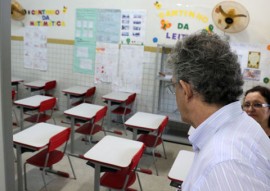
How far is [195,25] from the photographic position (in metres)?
4.60

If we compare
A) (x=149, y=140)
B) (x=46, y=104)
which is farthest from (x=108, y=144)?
(x=46, y=104)

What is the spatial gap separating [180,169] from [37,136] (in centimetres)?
157

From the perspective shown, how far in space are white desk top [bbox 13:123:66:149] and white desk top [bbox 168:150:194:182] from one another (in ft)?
4.36

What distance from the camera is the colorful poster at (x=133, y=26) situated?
489cm

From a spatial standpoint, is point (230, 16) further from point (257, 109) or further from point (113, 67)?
point (257, 109)

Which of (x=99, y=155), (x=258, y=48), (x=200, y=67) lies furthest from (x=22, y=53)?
(x=200, y=67)

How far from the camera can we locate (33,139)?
2.83 m

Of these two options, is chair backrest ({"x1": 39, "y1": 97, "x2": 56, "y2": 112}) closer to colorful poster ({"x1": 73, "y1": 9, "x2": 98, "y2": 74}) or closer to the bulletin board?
colorful poster ({"x1": 73, "y1": 9, "x2": 98, "y2": 74})

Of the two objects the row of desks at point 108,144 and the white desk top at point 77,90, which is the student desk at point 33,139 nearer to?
the row of desks at point 108,144

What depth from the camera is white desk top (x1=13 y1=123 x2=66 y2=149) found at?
108 inches

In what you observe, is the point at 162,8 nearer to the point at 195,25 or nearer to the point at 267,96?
the point at 195,25

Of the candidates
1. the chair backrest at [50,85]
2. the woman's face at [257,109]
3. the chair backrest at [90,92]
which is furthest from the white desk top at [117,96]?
the woman's face at [257,109]

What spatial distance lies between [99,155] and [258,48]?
3.22 metres

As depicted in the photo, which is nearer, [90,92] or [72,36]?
[90,92]
